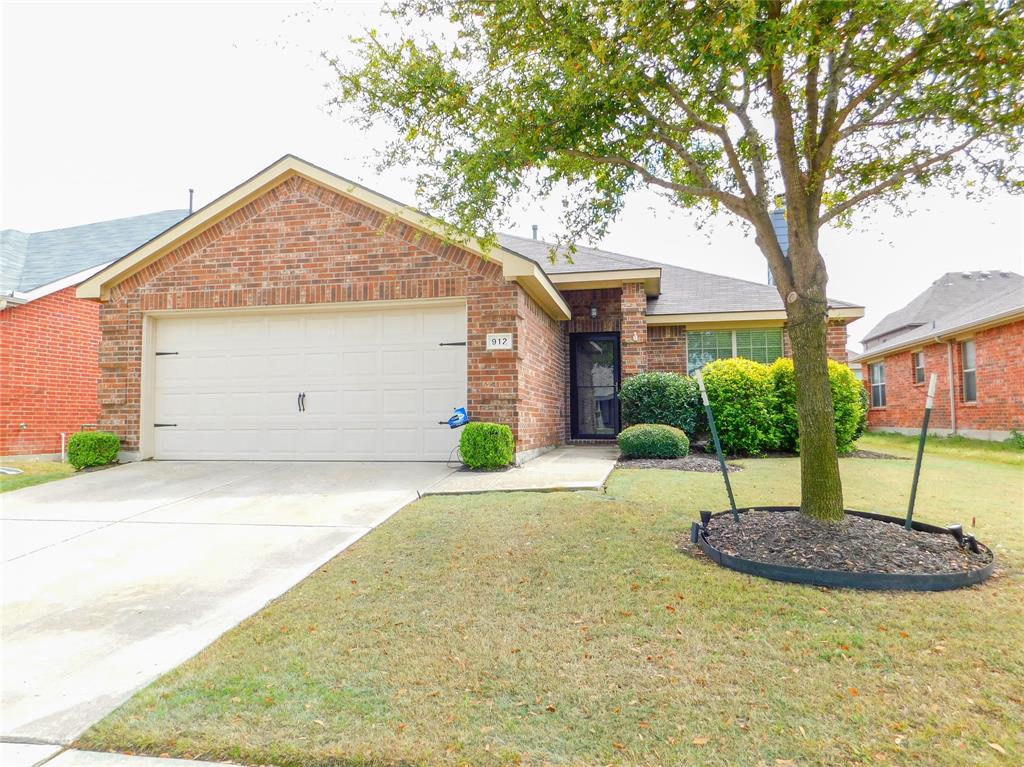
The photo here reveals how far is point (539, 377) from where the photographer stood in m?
10.0

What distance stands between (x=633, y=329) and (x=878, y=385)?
588 inches

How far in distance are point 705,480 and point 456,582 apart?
4377 millimetres

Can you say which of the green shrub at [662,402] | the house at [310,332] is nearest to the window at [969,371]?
the green shrub at [662,402]

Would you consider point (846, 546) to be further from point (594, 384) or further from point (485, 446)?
point (594, 384)

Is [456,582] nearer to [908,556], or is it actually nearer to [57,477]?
[908,556]

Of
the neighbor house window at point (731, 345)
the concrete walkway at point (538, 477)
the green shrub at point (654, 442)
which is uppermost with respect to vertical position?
the neighbor house window at point (731, 345)

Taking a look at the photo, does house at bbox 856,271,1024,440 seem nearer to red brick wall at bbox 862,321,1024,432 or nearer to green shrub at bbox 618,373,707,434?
red brick wall at bbox 862,321,1024,432

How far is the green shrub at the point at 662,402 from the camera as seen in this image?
10336mm

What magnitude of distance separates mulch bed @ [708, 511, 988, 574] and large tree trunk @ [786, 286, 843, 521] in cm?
17

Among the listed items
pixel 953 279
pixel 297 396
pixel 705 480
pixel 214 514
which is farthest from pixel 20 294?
pixel 953 279

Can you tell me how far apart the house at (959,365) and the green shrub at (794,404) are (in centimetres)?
397

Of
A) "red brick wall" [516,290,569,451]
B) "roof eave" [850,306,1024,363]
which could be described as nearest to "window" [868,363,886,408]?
"roof eave" [850,306,1024,363]

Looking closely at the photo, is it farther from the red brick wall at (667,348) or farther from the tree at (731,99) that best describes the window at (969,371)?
the tree at (731,99)

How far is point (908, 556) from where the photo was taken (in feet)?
13.0
